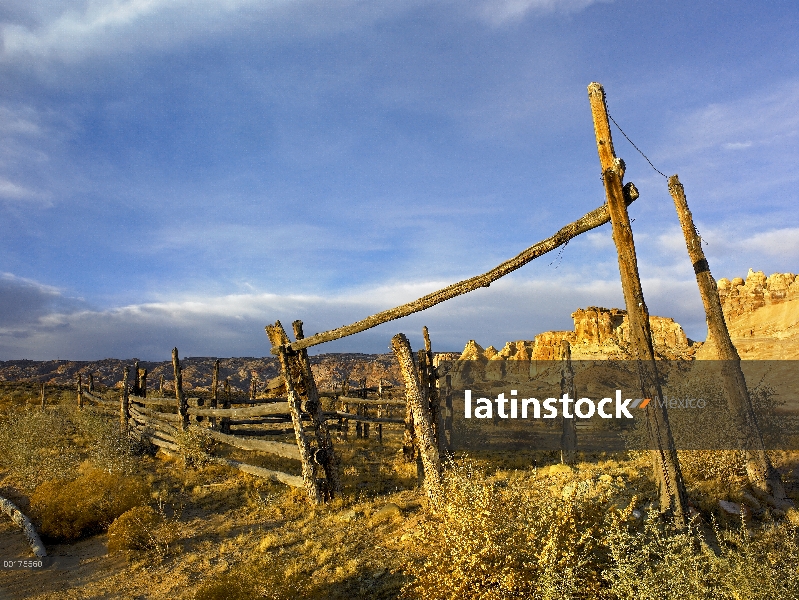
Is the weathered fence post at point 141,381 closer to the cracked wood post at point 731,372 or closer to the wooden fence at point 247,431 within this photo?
the wooden fence at point 247,431

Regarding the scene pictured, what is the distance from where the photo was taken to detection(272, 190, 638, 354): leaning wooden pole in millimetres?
5562

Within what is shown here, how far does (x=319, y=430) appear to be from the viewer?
28.1 feet

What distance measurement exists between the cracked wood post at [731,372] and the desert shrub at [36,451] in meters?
13.5

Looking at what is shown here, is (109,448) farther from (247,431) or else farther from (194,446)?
(247,431)

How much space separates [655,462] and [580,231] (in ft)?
9.74

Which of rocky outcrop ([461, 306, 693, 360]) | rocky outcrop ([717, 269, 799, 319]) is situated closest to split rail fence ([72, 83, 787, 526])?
rocky outcrop ([461, 306, 693, 360])

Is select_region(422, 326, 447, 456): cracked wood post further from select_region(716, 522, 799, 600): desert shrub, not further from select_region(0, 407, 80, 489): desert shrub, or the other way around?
select_region(0, 407, 80, 489): desert shrub

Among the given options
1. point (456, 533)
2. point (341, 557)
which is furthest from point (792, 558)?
point (341, 557)

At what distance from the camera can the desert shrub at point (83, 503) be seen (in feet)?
25.0

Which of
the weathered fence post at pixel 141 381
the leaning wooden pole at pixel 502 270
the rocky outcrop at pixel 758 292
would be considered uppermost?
the rocky outcrop at pixel 758 292

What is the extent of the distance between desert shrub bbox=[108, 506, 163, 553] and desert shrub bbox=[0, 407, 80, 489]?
381 centimetres

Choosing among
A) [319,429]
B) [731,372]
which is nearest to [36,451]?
[319,429]

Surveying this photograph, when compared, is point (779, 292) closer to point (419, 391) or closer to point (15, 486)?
point (419, 391)

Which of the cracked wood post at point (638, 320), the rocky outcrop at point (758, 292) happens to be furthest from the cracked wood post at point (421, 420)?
the rocky outcrop at point (758, 292)
